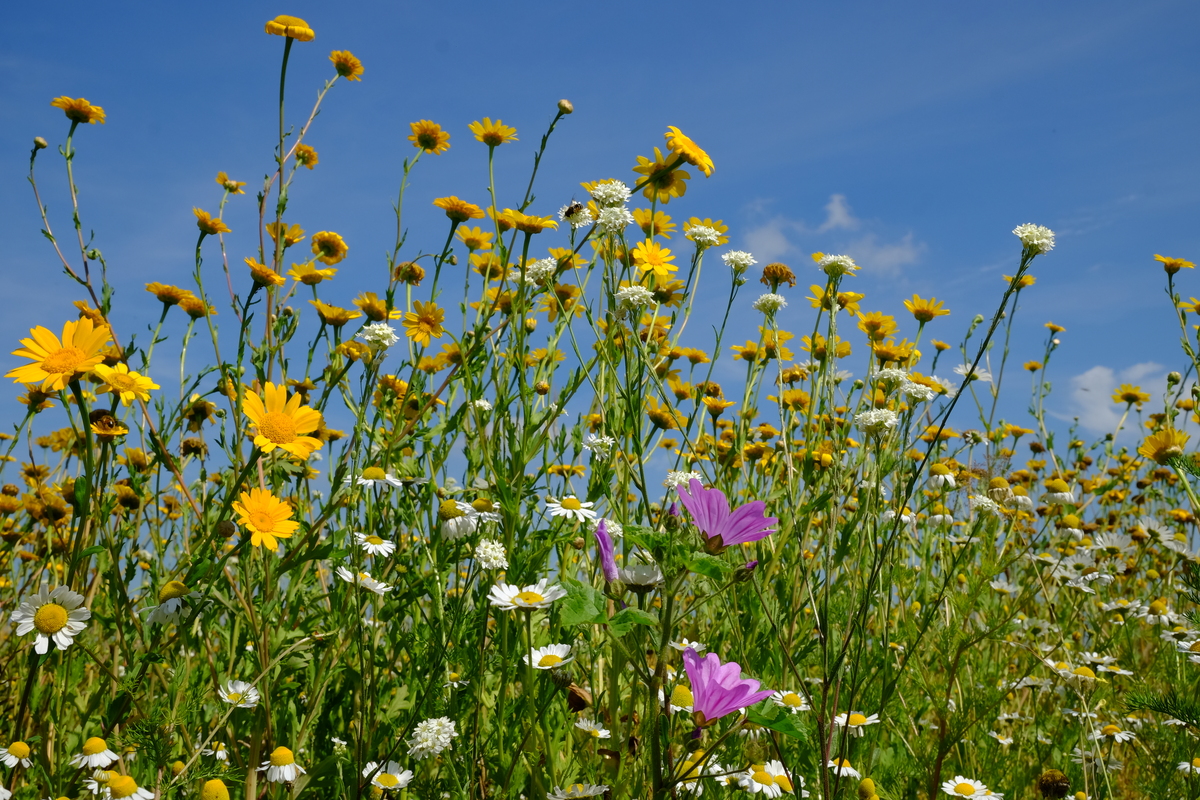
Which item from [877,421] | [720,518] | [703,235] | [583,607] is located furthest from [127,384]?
[877,421]

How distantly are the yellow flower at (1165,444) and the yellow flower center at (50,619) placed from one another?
9.79 ft

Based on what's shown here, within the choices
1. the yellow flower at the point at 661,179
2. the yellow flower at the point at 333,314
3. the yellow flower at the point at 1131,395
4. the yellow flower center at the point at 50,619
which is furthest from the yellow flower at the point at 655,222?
the yellow flower at the point at 1131,395

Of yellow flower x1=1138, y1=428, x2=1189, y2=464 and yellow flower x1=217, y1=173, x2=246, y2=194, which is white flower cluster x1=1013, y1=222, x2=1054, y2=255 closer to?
yellow flower x1=1138, y1=428, x2=1189, y2=464

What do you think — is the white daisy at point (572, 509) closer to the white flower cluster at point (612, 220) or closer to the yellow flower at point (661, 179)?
the white flower cluster at point (612, 220)

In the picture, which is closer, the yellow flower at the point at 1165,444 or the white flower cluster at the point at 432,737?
the white flower cluster at the point at 432,737

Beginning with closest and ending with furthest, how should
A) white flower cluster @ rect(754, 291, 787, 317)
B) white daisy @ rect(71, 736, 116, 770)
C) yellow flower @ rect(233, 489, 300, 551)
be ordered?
yellow flower @ rect(233, 489, 300, 551)
white daisy @ rect(71, 736, 116, 770)
white flower cluster @ rect(754, 291, 787, 317)

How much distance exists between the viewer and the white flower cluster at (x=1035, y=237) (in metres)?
1.62

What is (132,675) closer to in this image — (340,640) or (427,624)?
(340,640)

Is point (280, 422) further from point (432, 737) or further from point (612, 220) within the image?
point (612, 220)

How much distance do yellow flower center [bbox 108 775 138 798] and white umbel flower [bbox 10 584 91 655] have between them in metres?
0.30

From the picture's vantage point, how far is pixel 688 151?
2129mm

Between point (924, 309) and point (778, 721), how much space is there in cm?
237

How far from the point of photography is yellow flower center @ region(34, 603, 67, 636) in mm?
1689

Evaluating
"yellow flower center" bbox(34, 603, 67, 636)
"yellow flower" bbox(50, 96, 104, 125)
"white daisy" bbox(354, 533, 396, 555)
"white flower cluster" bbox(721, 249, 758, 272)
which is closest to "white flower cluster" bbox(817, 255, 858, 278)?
"white flower cluster" bbox(721, 249, 758, 272)
